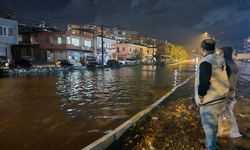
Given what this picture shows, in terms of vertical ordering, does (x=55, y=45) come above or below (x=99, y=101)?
above

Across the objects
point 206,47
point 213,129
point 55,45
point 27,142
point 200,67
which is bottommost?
point 27,142

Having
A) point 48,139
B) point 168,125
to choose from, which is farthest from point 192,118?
point 48,139

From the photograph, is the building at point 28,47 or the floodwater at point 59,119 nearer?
the floodwater at point 59,119

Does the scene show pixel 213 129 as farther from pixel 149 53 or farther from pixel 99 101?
pixel 149 53

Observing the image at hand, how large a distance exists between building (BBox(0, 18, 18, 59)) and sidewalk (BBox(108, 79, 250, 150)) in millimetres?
36133

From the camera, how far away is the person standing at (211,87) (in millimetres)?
3684

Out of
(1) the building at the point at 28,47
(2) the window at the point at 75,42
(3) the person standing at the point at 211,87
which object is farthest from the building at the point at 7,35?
(3) the person standing at the point at 211,87

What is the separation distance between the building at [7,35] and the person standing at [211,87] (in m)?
39.0

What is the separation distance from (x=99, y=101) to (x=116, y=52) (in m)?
66.7

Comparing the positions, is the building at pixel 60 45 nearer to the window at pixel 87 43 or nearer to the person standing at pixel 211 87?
the window at pixel 87 43

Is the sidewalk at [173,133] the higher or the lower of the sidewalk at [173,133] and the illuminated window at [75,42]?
the lower

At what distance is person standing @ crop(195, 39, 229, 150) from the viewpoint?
3684mm

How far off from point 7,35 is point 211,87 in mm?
40273

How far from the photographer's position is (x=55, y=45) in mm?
47438
